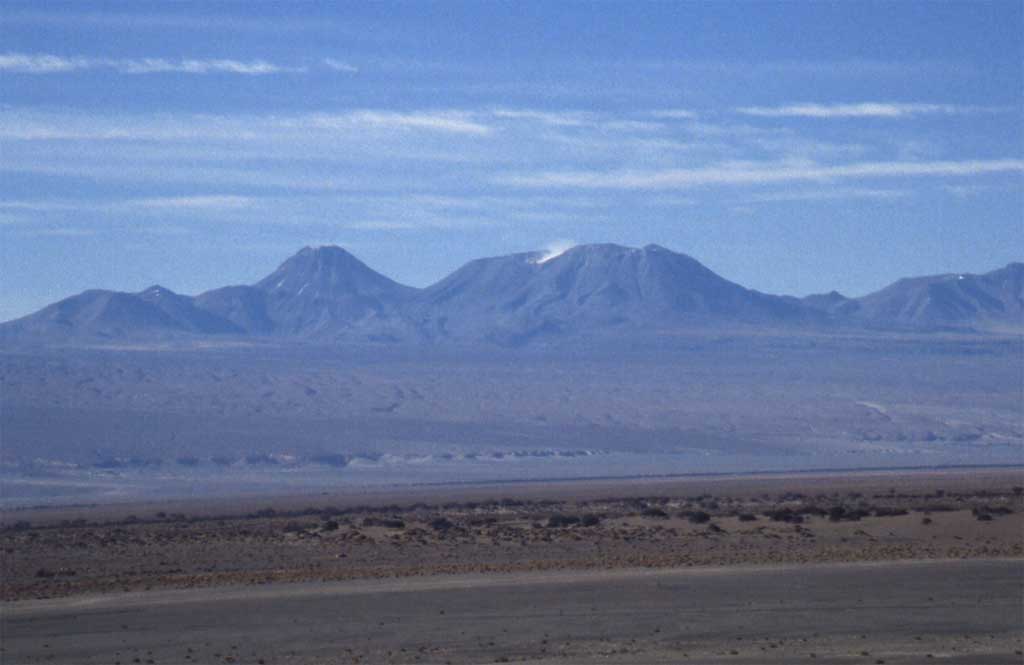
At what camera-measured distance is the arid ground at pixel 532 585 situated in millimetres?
23047

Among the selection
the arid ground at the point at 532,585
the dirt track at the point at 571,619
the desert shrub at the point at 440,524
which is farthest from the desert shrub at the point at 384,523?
the dirt track at the point at 571,619

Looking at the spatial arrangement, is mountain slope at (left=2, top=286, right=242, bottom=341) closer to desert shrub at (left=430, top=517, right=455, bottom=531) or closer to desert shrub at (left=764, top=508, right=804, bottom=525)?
desert shrub at (left=430, top=517, right=455, bottom=531)

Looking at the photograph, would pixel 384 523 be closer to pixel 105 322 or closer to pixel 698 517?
pixel 698 517

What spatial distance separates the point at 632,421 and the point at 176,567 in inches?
3256

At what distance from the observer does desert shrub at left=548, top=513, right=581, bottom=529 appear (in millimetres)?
43562

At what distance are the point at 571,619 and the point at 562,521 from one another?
18.9m

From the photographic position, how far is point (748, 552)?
35656 mm

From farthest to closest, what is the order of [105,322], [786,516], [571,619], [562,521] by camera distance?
[105,322] → [562,521] → [786,516] → [571,619]

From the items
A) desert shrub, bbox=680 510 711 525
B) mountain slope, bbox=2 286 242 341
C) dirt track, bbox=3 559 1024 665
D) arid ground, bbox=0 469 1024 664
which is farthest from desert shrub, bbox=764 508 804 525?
mountain slope, bbox=2 286 242 341

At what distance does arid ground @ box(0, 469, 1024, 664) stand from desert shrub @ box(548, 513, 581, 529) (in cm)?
7

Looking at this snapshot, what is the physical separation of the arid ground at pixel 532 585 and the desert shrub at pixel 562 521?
0.07 m

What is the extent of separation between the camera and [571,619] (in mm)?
25203

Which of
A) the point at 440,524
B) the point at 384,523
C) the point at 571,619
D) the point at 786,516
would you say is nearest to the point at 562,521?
the point at 440,524

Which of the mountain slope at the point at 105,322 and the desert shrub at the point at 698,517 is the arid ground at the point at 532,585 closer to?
the desert shrub at the point at 698,517
